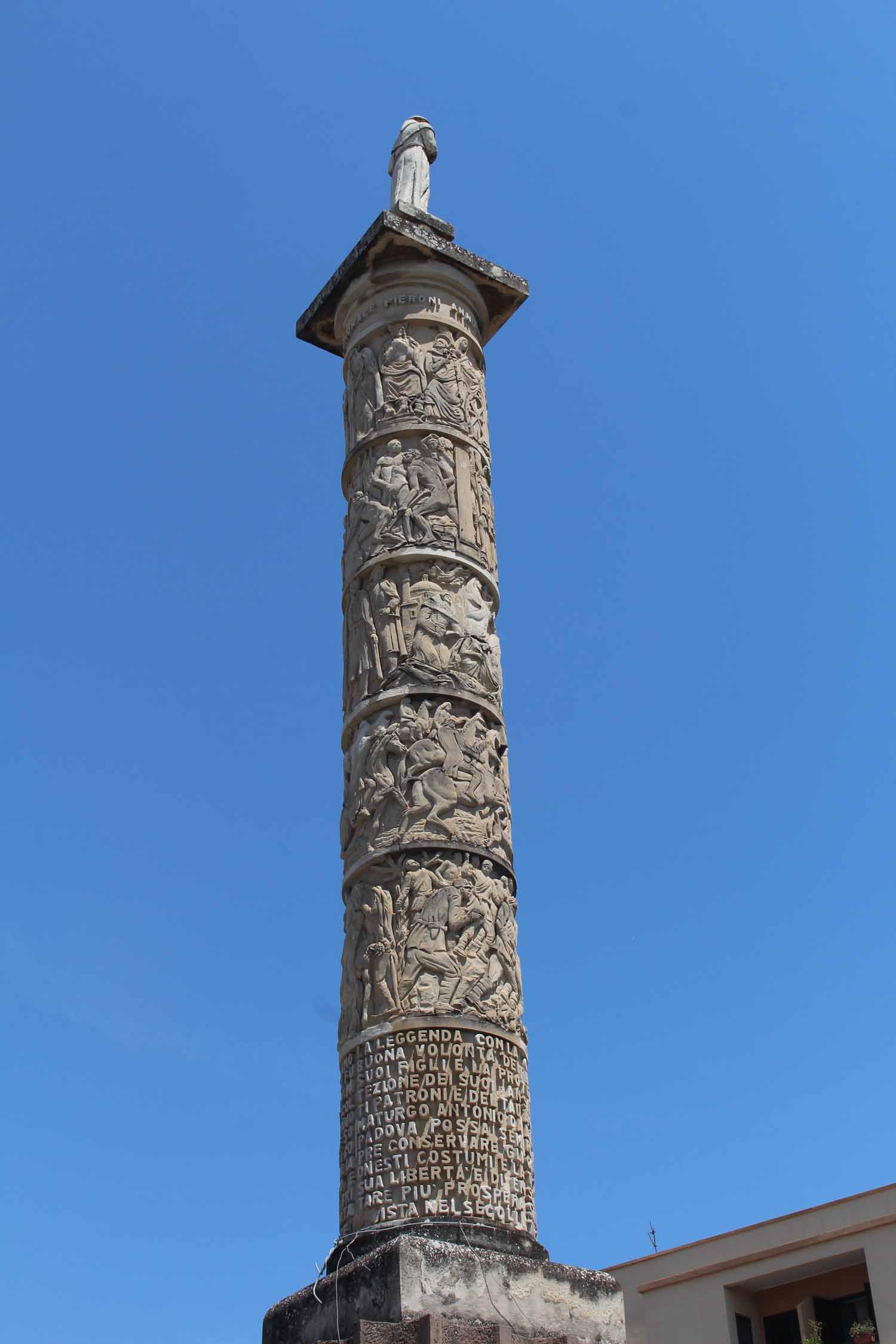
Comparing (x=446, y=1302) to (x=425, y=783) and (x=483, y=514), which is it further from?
(x=483, y=514)

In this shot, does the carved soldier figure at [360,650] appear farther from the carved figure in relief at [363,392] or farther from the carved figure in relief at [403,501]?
the carved figure in relief at [363,392]

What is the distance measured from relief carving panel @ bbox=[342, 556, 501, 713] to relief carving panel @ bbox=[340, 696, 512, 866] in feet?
0.55

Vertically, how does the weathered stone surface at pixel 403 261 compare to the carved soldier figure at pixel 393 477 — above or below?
above

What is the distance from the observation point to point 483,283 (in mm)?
8703

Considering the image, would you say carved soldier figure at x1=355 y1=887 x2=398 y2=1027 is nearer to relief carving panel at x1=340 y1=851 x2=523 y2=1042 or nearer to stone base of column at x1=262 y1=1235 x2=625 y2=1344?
relief carving panel at x1=340 y1=851 x2=523 y2=1042

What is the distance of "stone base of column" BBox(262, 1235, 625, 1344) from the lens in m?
5.23

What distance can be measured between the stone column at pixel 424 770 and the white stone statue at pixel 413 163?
700mm

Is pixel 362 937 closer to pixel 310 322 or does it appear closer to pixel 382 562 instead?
pixel 382 562

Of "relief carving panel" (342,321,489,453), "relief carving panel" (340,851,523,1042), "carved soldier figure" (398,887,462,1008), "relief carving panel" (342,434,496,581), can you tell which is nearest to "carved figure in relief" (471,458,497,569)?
"relief carving panel" (342,434,496,581)

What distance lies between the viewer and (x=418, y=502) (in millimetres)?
7770

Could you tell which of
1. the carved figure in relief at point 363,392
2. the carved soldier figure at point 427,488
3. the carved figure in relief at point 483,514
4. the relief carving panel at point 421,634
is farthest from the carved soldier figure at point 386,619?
the carved figure in relief at point 363,392

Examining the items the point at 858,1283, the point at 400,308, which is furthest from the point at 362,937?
the point at 858,1283

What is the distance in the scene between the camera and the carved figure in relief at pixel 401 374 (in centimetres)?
811

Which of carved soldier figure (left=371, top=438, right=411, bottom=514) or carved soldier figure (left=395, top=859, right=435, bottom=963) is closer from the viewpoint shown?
carved soldier figure (left=395, top=859, right=435, bottom=963)
